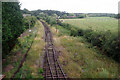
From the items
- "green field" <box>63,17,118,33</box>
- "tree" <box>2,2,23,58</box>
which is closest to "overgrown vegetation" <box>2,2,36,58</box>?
"tree" <box>2,2,23,58</box>

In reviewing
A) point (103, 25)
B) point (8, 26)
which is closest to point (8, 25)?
point (8, 26)

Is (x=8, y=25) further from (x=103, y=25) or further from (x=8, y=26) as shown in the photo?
(x=103, y=25)

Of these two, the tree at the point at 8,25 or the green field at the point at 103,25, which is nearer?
the tree at the point at 8,25

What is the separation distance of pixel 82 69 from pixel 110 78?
239 cm

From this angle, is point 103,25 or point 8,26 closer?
point 8,26

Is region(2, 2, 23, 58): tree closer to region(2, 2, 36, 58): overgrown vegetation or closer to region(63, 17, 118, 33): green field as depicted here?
region(2, 2, 36, 58): overgrown vegetation

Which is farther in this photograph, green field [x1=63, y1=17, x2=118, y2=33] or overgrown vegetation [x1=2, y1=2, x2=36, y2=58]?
green field [x1=63, y1=17, x2=118, y2=33]

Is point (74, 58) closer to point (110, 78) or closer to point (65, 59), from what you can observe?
point (65, 59)

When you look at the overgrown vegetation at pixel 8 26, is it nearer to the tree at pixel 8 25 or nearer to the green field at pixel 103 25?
the tree at pixel 8 25

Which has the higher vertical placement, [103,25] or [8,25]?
[103,25]

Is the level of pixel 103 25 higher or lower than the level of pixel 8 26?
higher

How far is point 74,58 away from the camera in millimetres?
11547

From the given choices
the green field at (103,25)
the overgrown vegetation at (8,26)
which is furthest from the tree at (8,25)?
the green field at (103,25)

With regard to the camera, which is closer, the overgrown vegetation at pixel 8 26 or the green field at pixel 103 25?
the overgrown vegetation at pixel 8 26
